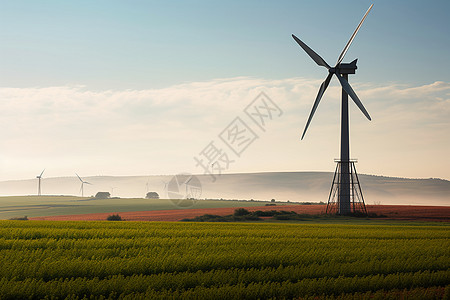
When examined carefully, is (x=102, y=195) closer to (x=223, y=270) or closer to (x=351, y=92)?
(x=351, y=92)

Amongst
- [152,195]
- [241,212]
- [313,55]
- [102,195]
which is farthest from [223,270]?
[102,195]

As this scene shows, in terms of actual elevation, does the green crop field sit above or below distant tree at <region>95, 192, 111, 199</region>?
below

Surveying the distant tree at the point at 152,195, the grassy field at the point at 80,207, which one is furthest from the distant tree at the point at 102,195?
the grassy field at the point at 80,207

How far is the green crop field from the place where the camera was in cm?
1518

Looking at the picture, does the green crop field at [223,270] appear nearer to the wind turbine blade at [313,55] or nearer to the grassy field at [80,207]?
the wind turbine blade at [313,55]

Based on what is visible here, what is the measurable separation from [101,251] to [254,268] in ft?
23.8

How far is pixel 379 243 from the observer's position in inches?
1101

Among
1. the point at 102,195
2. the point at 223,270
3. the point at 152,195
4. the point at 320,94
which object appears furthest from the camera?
the point at 152,195

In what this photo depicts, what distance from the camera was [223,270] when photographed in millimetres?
17594

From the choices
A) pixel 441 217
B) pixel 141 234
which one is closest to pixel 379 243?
pixel 141 234

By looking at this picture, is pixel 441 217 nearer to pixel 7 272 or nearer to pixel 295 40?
pixel 295 40

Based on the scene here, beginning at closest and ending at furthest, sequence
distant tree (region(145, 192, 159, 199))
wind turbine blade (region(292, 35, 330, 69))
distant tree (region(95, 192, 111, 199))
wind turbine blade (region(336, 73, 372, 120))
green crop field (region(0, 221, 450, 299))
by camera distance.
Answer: green crop field (region(0, 221, 450, 299)) → wind turbine blade (region(336, 73, 372, 120)) → wind turbine blade (region(292, 35, 330, 69)) → distant tree (region(95, 192, 111, 199)) → distant tree (region(145, 192, 159, 199))

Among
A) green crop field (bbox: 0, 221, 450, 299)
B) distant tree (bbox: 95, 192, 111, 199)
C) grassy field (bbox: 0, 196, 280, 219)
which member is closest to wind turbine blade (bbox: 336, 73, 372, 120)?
green crop field (bbox: 0, 221, 450, 299)

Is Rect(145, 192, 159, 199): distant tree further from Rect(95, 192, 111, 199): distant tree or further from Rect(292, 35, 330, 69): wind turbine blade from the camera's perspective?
Rect(292, 35, 330, 69): wind turbine blade
